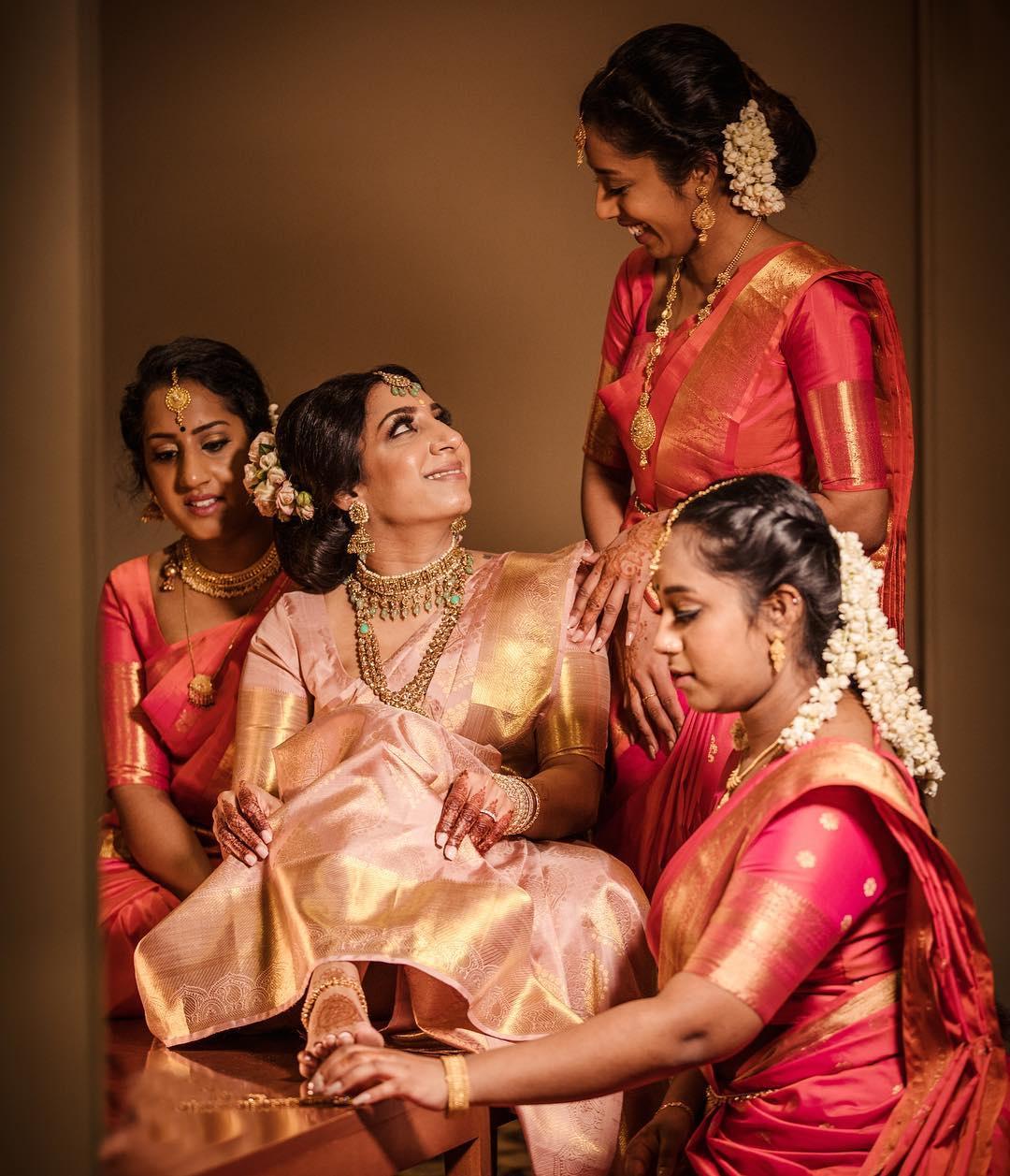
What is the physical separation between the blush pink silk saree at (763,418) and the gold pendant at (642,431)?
0.05 ft

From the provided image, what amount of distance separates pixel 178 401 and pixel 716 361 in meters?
1.21

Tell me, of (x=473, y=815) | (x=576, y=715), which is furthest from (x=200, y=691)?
(x=473, y=815)

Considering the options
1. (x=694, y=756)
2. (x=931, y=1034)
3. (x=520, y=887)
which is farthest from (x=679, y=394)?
(x=931, y=1034)

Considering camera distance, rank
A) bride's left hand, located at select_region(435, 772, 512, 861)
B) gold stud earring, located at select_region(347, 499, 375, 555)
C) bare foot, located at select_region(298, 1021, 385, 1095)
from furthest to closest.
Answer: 1. gold stud earring, located at select_region(347, 499, 375, 555)
2. bride's left hand, located at select_region(435, 772, 512, 861)
3. bare foot, located at select_region(298, 1021, 385, 1095)

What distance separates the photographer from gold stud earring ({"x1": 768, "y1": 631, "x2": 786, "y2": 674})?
176cm

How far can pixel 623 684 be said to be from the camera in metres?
2.65

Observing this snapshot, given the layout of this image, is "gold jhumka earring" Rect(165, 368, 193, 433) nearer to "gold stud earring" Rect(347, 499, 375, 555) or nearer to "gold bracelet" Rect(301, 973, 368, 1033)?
"gold stud earring" Rect(347, 499, 375, 555)

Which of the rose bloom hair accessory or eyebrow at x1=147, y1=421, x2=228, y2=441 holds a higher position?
eyebrow at x1=147, y1=421, x2=228, y2=441

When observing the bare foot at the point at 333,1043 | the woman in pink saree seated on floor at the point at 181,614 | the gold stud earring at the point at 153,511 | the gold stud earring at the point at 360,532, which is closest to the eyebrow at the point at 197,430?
the woman in pink saree seated on floor at the point at 181,614

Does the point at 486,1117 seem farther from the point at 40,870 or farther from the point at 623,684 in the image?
the point at 40,870

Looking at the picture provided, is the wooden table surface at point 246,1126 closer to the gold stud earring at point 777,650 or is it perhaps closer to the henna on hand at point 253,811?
the henna on hand at point 253,811

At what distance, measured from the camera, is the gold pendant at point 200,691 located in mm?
3154

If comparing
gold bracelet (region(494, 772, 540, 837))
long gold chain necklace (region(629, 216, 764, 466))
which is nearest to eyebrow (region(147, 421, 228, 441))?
long gold chain necklace (region(629, 216, 764, 466))

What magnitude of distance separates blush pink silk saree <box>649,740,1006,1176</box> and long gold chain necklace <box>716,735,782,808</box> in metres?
0.04
